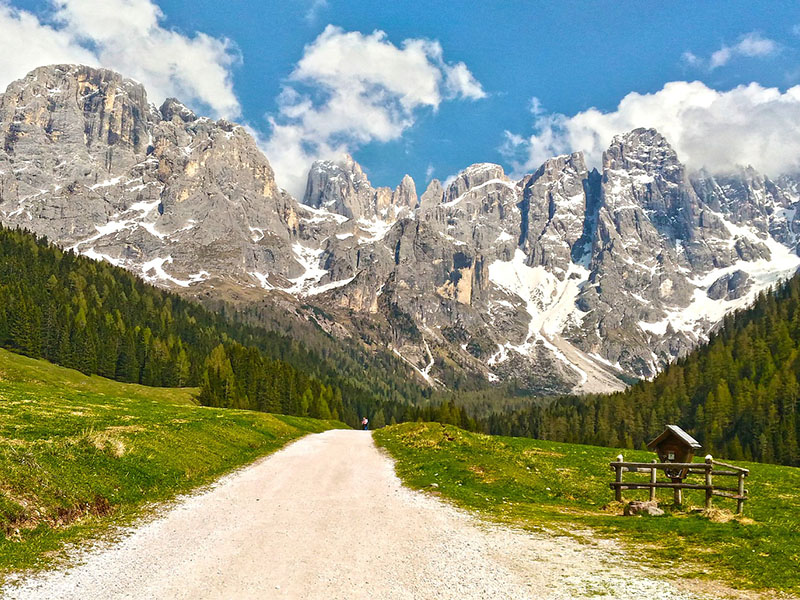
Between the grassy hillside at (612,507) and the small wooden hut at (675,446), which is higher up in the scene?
the small wooden hut at (675,446)

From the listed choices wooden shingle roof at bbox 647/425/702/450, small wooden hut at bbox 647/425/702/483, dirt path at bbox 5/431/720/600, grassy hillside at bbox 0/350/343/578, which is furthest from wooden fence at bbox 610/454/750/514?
grassy hillside at bbox 0/350/343/578

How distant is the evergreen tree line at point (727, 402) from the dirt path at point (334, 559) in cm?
10814

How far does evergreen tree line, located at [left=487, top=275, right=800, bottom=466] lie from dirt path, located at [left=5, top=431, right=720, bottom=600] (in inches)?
4257

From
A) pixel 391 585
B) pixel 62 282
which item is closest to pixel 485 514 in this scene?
pixel 391 585

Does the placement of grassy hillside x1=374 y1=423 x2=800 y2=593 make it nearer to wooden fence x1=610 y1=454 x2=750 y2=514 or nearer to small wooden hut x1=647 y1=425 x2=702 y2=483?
wooden fence x1=610 y1=454 x2=750 y2=514

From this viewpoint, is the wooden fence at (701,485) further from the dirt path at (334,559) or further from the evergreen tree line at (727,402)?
the evergreen tree line at (727,402)

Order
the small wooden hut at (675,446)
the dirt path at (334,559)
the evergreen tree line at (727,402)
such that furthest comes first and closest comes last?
the evergreen tree line at (727,402), the small wooden hut at (675,446), the dirt path at (334,559)

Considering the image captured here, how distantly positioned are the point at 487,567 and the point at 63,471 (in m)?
16.5

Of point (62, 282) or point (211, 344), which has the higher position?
point (62, 282)

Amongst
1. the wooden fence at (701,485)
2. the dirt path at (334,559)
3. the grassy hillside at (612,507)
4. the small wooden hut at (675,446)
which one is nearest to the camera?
the dirt path at (334,559)

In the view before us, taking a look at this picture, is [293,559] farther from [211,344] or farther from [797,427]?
[211,344]

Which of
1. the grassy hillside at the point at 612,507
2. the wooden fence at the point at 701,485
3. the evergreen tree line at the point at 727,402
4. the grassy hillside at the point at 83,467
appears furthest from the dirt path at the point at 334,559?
the evergreen tree line at the point at 727,402

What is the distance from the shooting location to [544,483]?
1188 inches

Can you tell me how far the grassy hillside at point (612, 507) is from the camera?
14.8m
